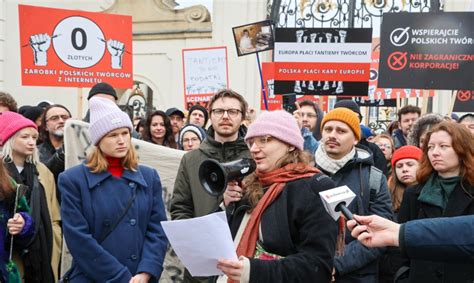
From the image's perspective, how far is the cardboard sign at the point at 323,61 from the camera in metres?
7.30

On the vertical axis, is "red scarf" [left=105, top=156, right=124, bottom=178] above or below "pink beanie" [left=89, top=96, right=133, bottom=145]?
below

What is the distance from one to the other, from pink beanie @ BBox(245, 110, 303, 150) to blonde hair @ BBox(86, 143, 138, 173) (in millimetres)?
867

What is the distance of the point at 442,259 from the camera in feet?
6.37

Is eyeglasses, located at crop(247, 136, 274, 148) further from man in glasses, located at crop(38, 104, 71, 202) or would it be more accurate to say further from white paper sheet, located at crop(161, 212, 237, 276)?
man in glasses, located at crop(38, 104, 71, 202)

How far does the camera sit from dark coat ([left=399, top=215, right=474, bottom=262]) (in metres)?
1.90

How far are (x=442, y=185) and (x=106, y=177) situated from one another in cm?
196

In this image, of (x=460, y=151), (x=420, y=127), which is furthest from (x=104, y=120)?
(x=420, y=127)

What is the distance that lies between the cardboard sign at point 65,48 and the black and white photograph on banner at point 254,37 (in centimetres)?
170

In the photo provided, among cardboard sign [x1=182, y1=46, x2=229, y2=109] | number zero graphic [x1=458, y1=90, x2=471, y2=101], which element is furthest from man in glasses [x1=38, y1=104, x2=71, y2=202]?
number zero graphic [x1=458, y1=90, x2=471, y2=101]

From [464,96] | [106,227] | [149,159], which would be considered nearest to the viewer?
[106,227]

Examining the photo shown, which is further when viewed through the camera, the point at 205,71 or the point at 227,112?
the point at 205,71

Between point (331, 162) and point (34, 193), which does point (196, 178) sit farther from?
point (34, 193)

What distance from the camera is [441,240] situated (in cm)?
191

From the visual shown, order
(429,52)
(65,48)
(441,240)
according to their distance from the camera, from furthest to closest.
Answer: (65,48)
(429,52)
(441,240)
